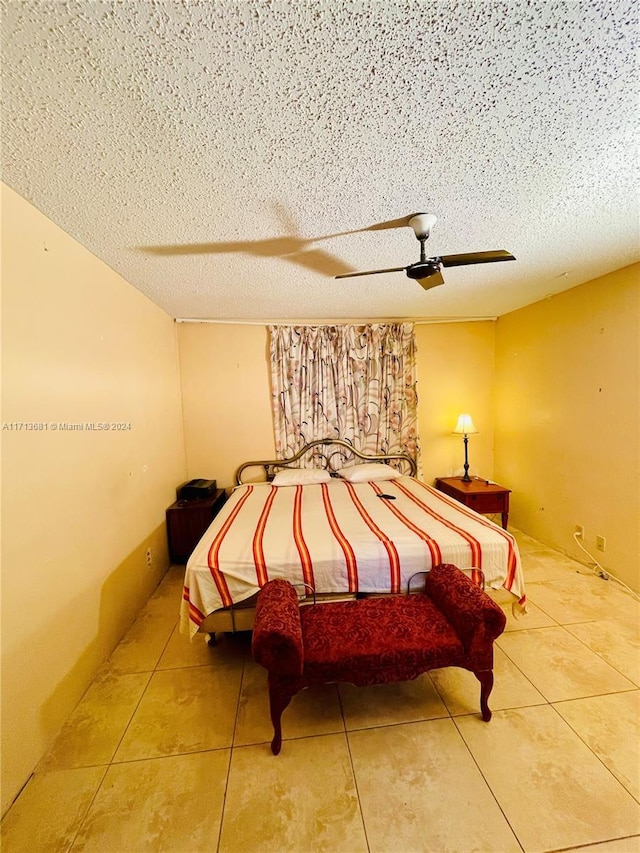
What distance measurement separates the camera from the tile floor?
1.14m

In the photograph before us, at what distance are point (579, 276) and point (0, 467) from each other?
386 centimetres

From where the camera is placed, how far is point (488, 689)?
1.49m

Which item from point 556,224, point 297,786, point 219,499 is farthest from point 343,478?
point 556,224

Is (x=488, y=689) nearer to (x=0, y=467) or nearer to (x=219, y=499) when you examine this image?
(x=0, y=467)

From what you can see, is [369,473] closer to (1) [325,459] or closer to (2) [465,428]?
(1) [325,459]

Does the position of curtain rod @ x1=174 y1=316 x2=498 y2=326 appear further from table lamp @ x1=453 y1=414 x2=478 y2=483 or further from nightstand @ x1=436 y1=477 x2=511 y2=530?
nightstand @ x1=436 y1=477 x2=511 y2=530

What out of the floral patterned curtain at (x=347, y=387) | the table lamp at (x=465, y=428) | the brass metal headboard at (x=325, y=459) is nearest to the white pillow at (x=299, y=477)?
the brass metal headboard at (x=325, y=459)

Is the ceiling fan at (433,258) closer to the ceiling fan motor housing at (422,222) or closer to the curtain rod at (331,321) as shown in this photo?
the ceiling fan motor housing at (422,222)

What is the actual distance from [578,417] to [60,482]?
12.3 ft

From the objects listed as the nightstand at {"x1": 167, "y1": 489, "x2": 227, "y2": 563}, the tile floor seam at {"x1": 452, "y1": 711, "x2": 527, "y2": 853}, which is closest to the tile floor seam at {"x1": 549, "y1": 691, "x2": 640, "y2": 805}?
the tile floor seam at {"x1": 452, "y1": 711, "x2": 527, "y2": 853}

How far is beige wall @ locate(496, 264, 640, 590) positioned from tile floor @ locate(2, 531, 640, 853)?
3.23ft

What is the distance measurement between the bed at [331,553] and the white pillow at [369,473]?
781 millimetres

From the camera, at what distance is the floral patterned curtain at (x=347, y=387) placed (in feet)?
11.7

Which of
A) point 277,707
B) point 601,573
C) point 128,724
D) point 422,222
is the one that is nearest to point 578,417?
point 601,573
